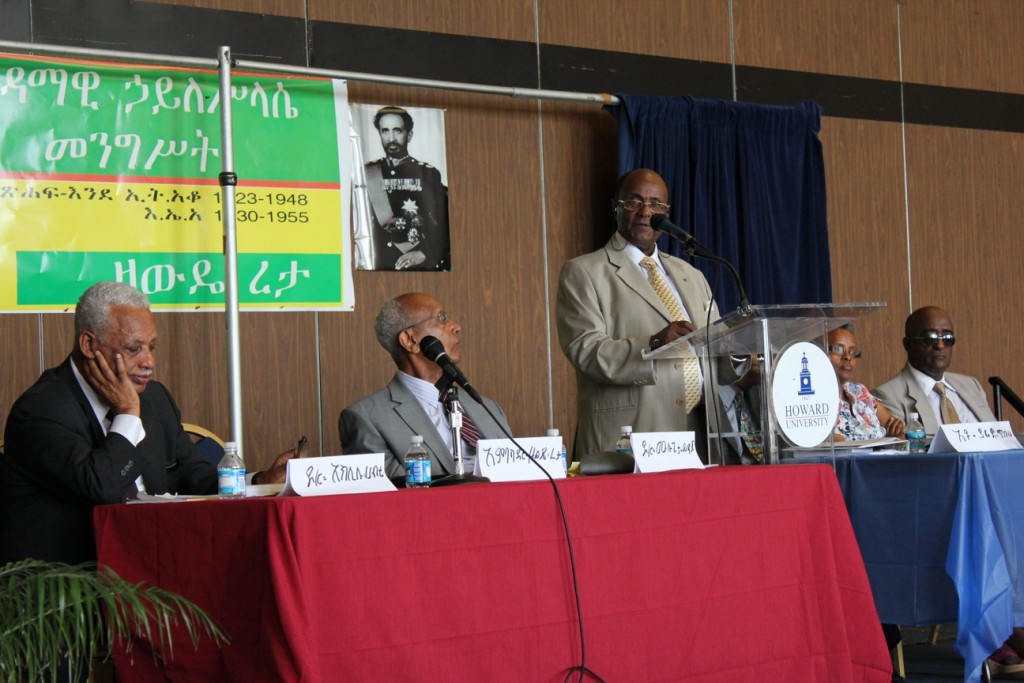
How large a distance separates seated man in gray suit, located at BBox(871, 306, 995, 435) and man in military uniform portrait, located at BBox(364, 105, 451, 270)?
1.90m

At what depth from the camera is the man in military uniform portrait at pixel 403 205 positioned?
16.4ft

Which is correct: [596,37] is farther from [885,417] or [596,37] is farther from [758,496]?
[758,496]

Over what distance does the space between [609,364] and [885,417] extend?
133cm

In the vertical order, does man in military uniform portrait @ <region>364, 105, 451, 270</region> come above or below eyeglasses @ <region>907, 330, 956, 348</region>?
above

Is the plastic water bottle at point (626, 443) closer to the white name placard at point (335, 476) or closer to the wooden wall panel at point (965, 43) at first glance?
the white name placard at point (335, 476)

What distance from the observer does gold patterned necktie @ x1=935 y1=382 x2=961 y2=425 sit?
4.84m

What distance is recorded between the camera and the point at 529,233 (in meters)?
5.33

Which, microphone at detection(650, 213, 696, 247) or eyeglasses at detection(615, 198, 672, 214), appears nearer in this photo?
microphone at detection(650, 213, 696, 247)

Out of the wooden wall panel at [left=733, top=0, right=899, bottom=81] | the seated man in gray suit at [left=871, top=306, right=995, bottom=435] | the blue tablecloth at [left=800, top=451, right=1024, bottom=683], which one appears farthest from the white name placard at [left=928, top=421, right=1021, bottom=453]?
the wooden wall panel at [left=733, top=0, right=899, bottom=81]

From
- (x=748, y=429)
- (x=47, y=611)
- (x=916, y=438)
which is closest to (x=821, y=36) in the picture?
(x=916, y=438)

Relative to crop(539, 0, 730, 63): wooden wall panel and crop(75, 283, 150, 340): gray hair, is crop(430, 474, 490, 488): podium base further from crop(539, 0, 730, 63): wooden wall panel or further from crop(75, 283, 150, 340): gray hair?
crop(539, 0, 730, 63): wooden wall panel

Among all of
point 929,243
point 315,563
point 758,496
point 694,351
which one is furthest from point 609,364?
point 929,243

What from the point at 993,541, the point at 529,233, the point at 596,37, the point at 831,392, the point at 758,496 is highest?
the point at 596,37

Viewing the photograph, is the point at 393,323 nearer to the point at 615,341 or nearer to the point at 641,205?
the point at 615,341
